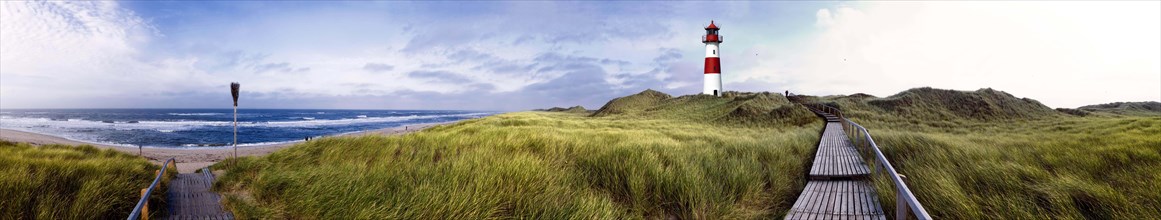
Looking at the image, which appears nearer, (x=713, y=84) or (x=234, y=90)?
(x=234, y=90)

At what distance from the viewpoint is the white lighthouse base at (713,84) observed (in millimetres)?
51344

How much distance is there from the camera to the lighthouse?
49.4 m

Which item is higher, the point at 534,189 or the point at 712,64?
the point at 712,64

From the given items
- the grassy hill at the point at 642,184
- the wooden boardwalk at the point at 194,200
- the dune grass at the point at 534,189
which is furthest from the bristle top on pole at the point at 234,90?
the dune grass at the point at 534,189

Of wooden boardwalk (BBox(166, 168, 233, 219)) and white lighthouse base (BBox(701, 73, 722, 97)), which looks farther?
white lighthouse base (BBox(701, 73, 722, 97))

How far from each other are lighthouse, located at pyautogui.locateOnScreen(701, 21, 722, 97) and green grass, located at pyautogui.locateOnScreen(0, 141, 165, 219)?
154 ft

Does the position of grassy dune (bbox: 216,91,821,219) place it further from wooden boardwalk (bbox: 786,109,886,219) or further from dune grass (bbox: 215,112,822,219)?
wooden boardwalk (bbox: 786,109,886,219)

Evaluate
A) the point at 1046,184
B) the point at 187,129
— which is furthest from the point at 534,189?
the point at 187,129

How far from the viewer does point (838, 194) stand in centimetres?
662

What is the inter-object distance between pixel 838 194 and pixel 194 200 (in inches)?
361

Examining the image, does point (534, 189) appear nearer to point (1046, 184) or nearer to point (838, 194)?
point (838, 194)

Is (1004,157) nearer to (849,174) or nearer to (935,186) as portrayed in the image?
(849,174)

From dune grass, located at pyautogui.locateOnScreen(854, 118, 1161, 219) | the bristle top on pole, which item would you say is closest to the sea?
the bristle top on pole

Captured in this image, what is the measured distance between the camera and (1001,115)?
124 ft
